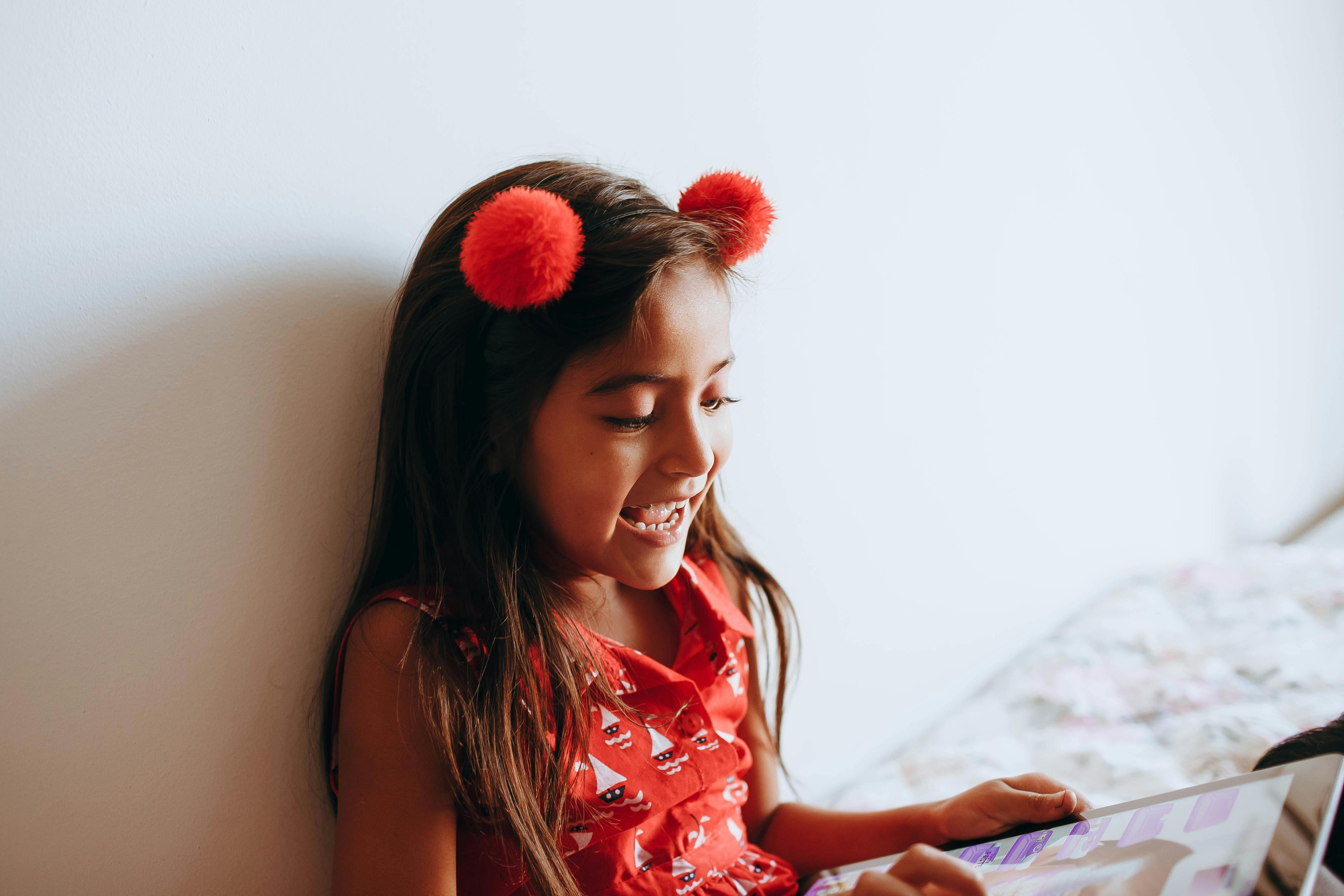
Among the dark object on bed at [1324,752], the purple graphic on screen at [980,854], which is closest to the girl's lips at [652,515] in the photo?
the purple graphic on screen at [980,854]

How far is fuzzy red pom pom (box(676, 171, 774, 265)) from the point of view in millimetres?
660

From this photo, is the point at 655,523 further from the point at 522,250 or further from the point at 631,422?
the point at 522,250

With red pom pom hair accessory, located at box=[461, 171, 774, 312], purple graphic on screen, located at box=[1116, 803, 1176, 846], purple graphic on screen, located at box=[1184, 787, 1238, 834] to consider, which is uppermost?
red pom pom hair accessory, located at box=[461, 171, 774, 312]

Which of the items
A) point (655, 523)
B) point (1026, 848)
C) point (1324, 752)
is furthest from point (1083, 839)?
point (655, 523)

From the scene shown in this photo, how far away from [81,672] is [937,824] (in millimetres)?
715

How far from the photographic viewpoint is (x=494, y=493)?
2.14 ft

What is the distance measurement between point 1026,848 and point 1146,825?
0.30ft

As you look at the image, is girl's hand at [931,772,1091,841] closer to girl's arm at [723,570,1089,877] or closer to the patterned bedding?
girl's arm at [723,570,1089,877]

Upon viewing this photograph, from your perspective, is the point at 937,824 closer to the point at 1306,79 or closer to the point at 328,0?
the point at 328,0

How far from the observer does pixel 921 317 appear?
1.07 m

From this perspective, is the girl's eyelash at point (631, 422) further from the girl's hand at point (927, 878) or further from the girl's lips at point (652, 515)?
the girl's hand at point (927, 878)

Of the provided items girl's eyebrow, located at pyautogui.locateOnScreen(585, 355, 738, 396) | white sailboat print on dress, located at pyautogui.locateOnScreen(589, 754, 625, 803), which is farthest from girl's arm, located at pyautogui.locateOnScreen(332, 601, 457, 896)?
girl's eyebrow, located at pyautogui.locateOnScreen(585, 355, 738, 396)

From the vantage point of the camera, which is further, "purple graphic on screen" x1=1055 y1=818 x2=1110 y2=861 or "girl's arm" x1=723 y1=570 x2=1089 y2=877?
"girl's arm" x1=723 y1=570 x2=1089 y2=877

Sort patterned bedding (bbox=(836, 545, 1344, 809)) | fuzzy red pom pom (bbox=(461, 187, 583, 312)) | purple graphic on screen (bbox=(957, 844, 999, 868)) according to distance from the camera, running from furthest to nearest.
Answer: patterned bedding (bbox=(836, 545, 1344, 809))
purple graphic on screen (bbox=(957, 844, 999, 868))
fuzzy red pom pom (bbox=(461, 187, 583, 312))
